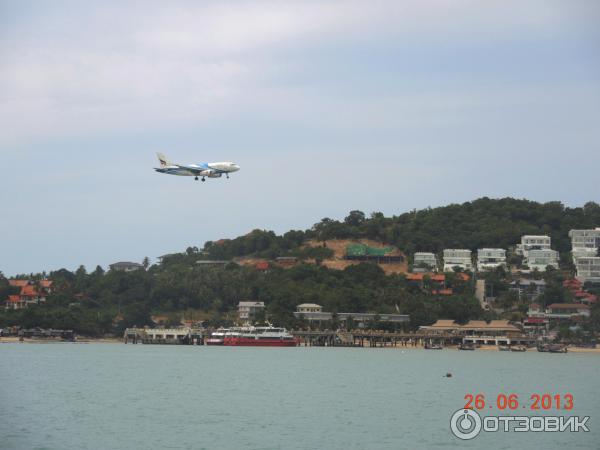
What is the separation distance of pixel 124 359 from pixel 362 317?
70.6 metres

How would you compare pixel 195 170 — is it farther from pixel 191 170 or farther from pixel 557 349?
pixel 557 349

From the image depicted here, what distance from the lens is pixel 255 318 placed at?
194625 millimetres

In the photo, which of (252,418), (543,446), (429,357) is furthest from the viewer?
(429,357)

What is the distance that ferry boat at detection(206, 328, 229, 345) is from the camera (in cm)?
18425

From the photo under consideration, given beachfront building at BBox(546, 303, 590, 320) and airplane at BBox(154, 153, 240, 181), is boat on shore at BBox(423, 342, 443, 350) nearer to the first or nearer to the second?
beachfront building at BBox(546, 303, 590, 320)

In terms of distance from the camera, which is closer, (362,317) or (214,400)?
(214,400)

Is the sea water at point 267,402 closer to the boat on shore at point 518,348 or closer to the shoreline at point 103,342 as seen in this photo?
the boat on shore at point 518,348

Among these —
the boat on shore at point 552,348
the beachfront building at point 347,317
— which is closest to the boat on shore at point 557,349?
the boat on shore at point 552,348

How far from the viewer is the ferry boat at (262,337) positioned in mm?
177250

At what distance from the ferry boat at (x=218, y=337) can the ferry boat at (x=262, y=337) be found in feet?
7.17

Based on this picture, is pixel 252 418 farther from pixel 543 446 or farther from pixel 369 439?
pixel 543 446

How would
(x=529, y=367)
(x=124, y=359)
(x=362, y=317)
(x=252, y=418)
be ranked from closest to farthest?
(x=252, y=418) < (x=529, y=367) < (x=124, y=359) < (x=362, y=317)

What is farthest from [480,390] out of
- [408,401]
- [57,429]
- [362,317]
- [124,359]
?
[362,317]

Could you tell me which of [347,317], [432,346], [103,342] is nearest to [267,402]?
[432,346]
